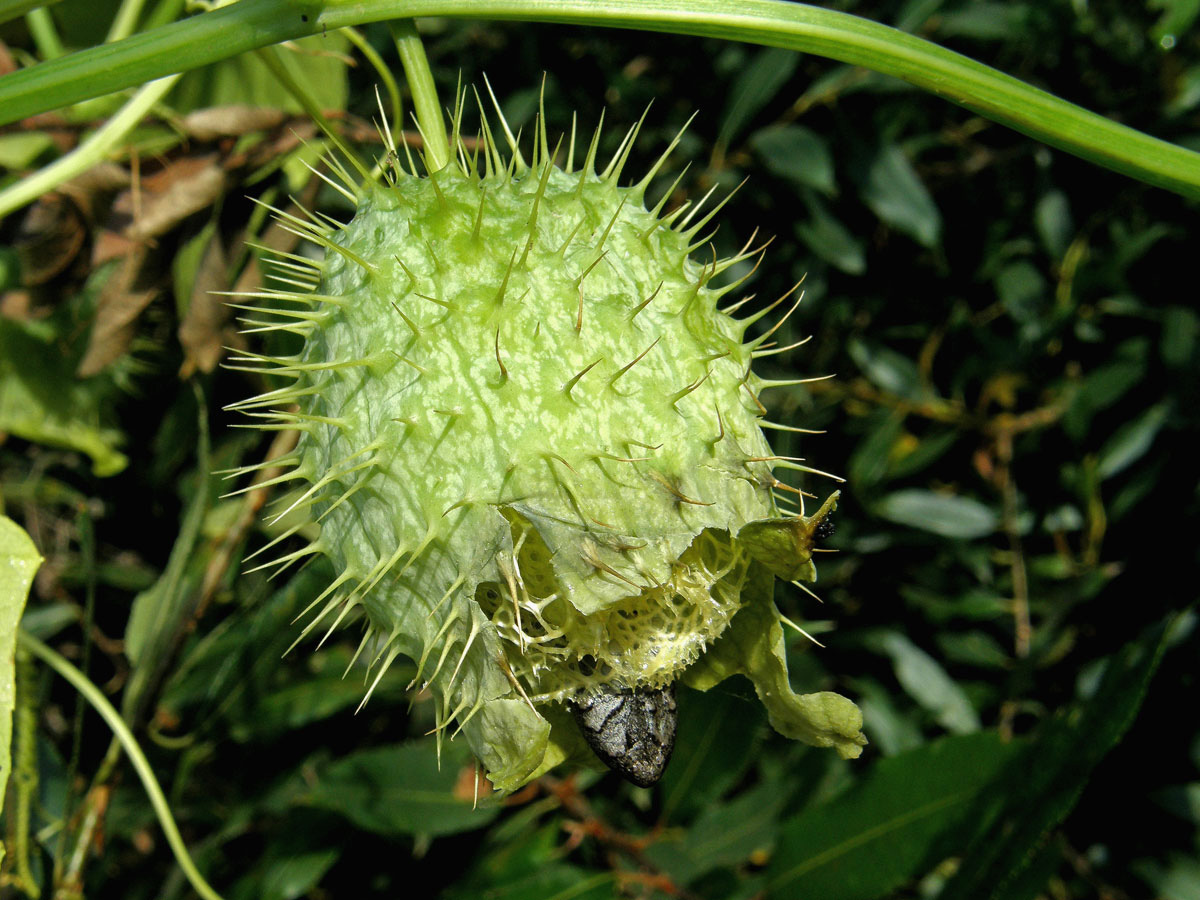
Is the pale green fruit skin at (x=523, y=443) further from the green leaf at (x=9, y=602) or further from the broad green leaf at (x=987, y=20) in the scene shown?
the broad green leaf at (x=987, y=20)

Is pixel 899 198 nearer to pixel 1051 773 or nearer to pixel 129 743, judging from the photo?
pixel 1051 773

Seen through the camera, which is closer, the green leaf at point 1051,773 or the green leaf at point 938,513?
the green leaf at point 1051,773

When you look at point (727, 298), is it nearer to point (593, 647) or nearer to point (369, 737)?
point (593, 647)

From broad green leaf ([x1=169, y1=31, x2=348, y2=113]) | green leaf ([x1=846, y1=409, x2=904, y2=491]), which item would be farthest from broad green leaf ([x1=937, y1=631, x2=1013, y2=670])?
broad green leaf ([x1=169, y1=31, x2=348, y2=113])

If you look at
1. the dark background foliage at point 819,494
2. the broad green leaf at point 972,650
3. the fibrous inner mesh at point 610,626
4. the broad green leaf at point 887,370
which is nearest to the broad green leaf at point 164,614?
the dark background foliage at point 819,494

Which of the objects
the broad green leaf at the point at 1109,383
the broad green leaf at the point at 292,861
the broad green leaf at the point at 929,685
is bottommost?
the broad green leaf at the point at 292,861

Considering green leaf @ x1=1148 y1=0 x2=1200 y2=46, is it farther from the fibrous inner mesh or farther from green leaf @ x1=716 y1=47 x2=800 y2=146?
the fibrous inner mesh

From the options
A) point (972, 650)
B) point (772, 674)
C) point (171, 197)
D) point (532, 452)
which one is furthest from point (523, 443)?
point (972, 650)
